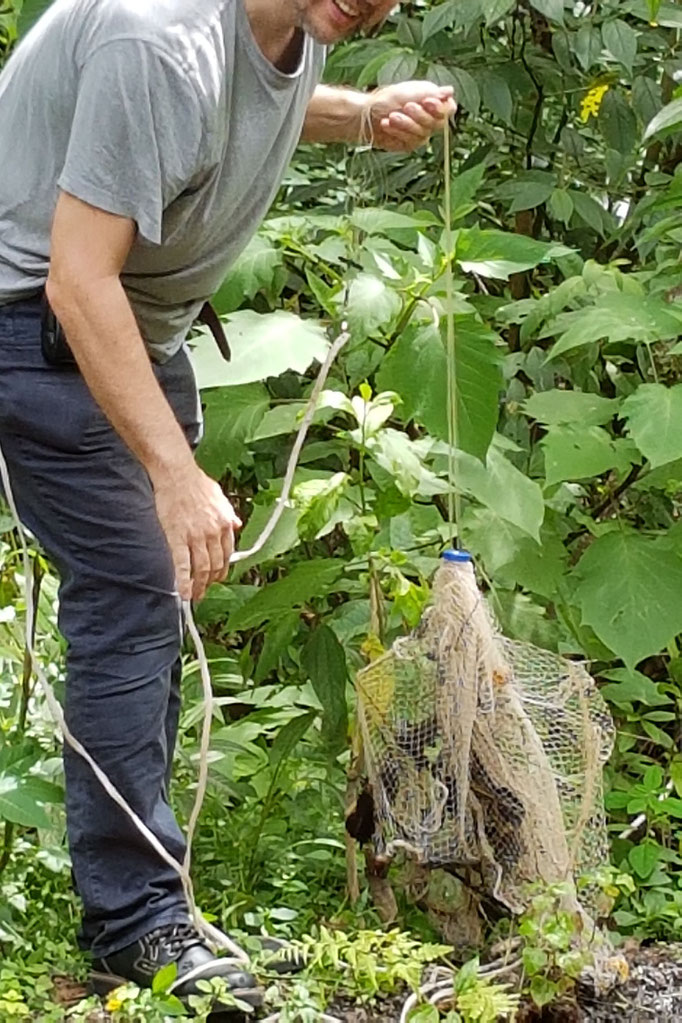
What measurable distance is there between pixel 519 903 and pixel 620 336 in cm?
65

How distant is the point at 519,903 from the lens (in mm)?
1649

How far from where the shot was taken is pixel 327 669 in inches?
73.0

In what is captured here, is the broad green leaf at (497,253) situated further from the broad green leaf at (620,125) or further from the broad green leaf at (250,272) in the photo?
the broad green leaf at (620,125)

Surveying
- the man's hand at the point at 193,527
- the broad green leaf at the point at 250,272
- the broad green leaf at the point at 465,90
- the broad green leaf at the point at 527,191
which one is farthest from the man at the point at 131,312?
the broad green leaf at the point at 527,191

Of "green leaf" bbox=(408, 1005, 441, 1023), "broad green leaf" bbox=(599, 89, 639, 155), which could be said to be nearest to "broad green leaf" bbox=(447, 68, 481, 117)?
"broad green leaf" bbox=(599, 89, 639, 155)

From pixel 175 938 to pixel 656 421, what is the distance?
775 millimetres

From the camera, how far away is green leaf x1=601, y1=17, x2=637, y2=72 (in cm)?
228

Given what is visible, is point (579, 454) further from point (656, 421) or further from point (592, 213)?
point (592, 213)

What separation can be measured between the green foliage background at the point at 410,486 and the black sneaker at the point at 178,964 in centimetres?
14

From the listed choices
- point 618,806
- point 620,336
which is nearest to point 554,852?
point 618,806

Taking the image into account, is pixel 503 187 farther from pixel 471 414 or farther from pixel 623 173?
pixel 471 414

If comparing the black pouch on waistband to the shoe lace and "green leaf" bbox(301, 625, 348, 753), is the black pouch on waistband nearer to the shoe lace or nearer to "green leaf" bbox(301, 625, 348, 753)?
"green leaf" bbox(301, 625, 348, 753)

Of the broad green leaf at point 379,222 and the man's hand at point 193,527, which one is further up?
the broad green leaf at point 379,222

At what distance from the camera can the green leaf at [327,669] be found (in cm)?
185
